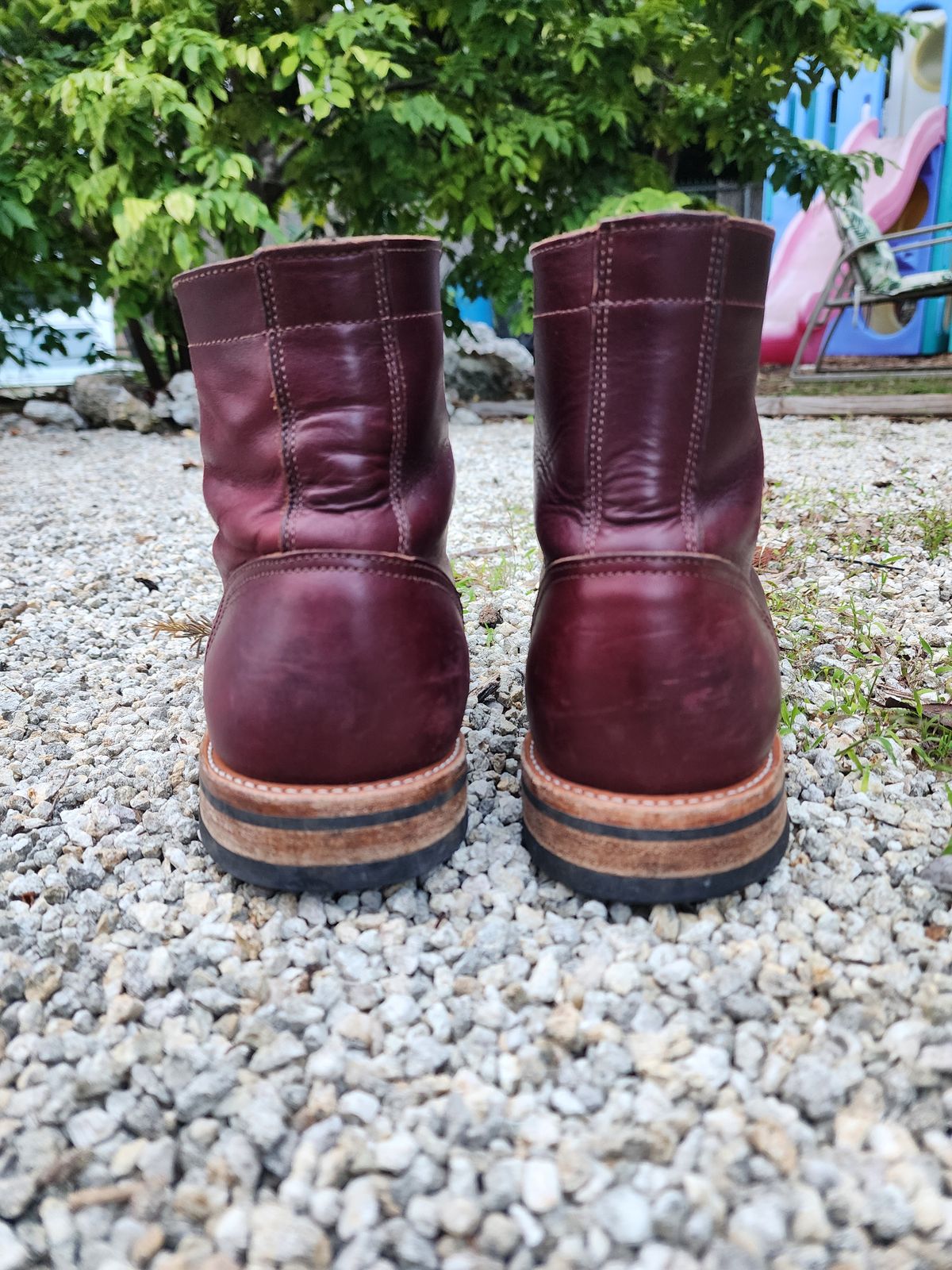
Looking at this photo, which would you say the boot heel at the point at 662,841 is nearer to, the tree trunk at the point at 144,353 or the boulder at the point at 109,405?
the boulder at the point at 109,405

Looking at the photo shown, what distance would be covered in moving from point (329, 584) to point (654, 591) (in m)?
0.30

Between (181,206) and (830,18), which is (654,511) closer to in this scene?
(830,18)

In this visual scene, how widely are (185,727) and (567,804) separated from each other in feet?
2.22

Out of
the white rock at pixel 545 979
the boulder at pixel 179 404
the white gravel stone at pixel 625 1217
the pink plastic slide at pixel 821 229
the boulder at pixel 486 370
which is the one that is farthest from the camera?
the pink plastic slide at pixel 821 229

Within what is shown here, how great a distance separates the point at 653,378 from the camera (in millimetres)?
829

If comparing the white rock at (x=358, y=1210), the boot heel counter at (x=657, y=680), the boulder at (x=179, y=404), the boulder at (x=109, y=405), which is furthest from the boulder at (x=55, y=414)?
the white rock at (x=358, y=1210)

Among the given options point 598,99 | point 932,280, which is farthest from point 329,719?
point 932,280

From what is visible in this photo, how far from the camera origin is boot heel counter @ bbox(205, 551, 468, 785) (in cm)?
82

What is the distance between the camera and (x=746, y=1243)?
1.77 ft

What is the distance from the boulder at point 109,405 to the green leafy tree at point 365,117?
0.42 m

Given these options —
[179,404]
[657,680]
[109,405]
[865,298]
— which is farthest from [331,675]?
[865,298]

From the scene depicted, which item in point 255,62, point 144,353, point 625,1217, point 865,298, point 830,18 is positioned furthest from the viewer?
point 865,298

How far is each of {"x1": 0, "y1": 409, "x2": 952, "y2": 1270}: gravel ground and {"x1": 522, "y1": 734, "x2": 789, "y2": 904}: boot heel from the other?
40 mm

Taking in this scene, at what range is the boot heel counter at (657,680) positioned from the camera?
2.67 feet
